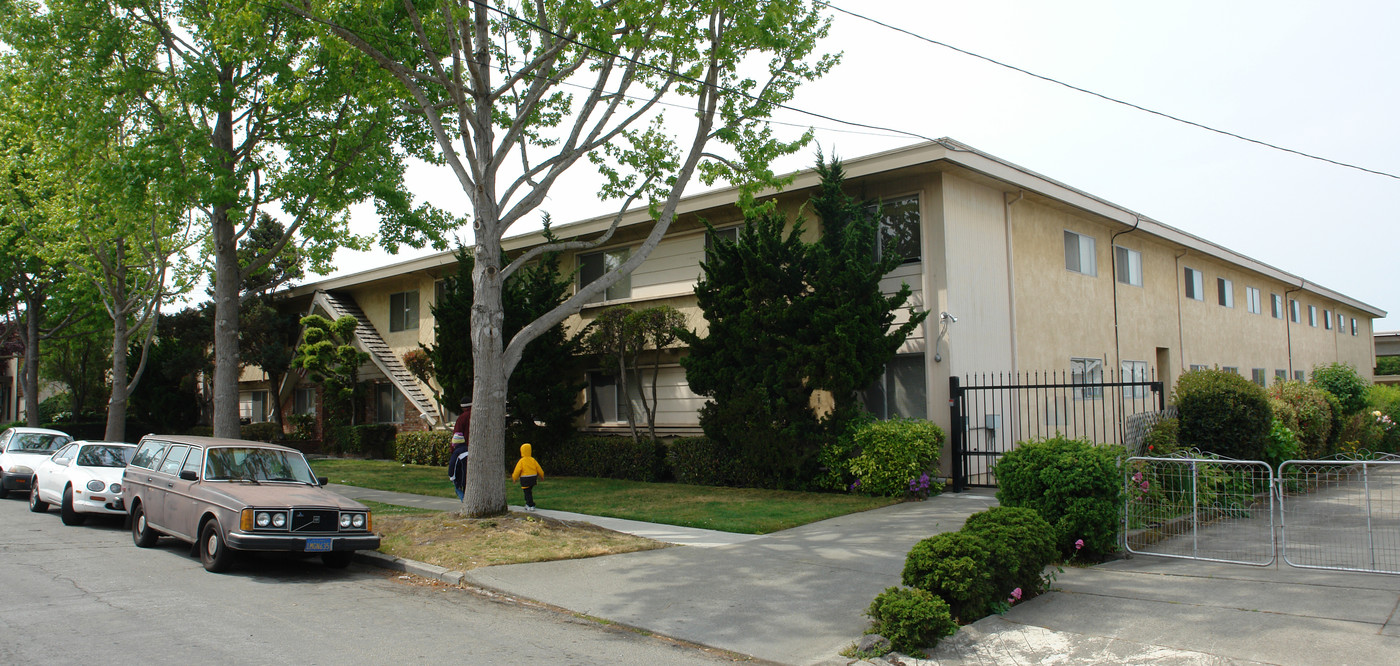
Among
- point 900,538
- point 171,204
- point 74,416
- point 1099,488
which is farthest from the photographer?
point 74,416

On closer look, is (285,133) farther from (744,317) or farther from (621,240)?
(744,317)

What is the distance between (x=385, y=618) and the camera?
7484mm

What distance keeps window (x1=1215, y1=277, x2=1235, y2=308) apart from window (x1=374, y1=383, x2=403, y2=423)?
81.8 ft

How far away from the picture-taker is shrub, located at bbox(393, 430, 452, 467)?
74.8 feet

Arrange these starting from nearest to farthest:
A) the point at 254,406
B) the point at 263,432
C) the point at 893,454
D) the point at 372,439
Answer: the point at 893,454 → the point at 372,439 → the point at 263,432 → the point at 254,406

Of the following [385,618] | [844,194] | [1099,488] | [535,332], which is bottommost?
[385,618]

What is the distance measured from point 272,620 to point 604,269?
1435cm

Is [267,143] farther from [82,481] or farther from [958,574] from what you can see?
[958,574]

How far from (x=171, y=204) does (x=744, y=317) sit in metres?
11.9

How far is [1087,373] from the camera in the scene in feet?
62.9

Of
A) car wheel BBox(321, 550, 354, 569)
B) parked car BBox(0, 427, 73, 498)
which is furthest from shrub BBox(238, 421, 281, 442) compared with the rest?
car wheel BBox(321, 550, 354, 569)

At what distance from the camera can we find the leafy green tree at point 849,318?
14.1 meters

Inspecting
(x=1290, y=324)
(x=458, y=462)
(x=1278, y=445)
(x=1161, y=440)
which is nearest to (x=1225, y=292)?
(x=1290, y=324)

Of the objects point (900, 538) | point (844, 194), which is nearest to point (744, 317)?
point (844, 194)
